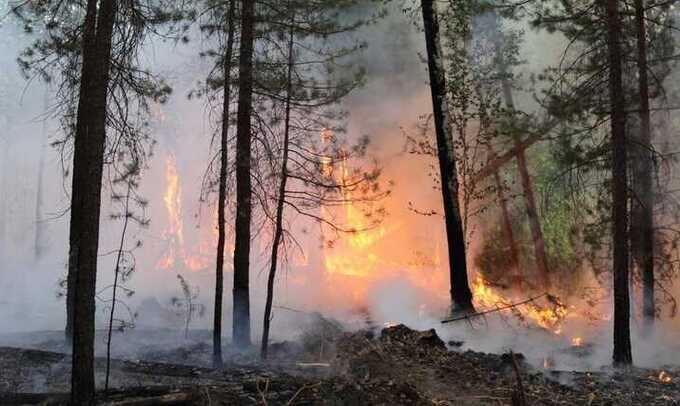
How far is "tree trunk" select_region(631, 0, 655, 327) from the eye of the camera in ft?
43.4

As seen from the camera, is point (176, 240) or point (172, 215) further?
point (172, 215)

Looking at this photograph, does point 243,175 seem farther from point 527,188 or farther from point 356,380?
point 527,188

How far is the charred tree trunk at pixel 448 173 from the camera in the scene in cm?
1259

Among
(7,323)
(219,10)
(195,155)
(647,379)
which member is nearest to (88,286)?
(219,10)

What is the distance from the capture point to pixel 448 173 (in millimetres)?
12680

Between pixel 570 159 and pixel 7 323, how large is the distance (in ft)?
52.6

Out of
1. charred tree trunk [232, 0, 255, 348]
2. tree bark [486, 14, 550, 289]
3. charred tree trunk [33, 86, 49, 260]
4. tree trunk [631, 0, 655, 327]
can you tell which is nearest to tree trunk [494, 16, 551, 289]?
tree bark [486, 14, 550, 289]

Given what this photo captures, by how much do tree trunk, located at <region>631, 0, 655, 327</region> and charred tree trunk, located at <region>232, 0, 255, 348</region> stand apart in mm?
8438

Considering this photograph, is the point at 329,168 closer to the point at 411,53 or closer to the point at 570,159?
the point at 570,159

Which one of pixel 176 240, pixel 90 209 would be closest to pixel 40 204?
pixel 176 240

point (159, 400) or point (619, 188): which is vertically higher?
point (619, 188)

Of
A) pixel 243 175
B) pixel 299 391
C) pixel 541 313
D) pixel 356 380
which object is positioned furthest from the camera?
→ pixel 541 313

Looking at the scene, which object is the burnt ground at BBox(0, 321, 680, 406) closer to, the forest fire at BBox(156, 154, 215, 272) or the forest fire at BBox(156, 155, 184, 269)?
the forest fire at BBox(156, 154, 215, 272)

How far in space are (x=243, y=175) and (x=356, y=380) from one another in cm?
565
